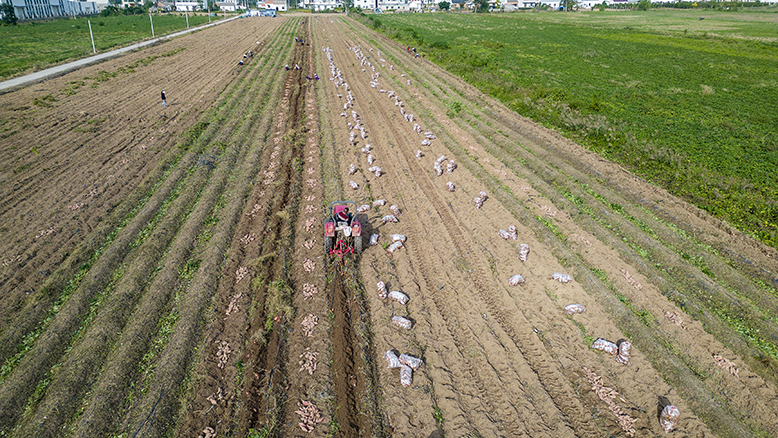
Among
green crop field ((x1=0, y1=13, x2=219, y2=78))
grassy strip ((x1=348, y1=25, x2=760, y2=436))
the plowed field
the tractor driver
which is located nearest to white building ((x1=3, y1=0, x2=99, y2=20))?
green crop field ((x1=0, y1=13, x2=219, y2=78))

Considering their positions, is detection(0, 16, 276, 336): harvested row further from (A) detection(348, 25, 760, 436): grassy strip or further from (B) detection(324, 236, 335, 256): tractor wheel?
(A) detection(348, 25, 760, 436): grassy strip

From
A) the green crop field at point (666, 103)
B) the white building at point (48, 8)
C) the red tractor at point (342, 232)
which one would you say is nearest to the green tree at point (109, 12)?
the white building at point (48, 8)

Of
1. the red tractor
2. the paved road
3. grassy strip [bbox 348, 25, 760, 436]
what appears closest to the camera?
grassy strip [bbox 348, 25, 760, 436]

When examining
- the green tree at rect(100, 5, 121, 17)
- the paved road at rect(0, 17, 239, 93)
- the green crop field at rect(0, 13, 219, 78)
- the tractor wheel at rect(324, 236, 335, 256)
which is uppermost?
the green tree at rect(100, 5, 121, 17)

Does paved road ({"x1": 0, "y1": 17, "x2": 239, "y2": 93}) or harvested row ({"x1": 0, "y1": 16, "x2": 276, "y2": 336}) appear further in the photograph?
paved road ({"x1": 0, "y1": 17, "x2": 239, "y2": 93})

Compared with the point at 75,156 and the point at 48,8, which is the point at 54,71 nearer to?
the point at 75,156

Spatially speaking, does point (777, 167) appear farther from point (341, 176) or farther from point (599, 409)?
point (341, 176)

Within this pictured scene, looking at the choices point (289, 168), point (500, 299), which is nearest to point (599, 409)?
point (500, 299)
